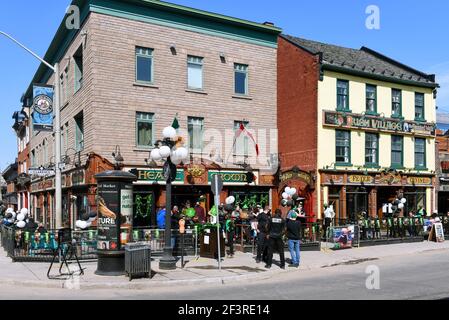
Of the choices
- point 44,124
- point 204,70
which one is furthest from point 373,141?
point 44,124

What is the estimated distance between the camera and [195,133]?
78.2 feet

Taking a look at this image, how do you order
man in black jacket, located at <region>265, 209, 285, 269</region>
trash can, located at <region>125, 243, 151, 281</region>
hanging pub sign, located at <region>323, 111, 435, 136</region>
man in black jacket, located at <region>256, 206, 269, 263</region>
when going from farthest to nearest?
hanging pub sign, located at <region>323, 111, 435, 136</region>
man in black jacket, located at <region>256, 206, 269, 263</region>
man in black jacket, located at <region>265, 209, 285, 269</region>
trash can, located at <region>125, 243, 151, 281</region>

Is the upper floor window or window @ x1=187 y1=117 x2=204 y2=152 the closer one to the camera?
window @ x1=187 y1=117 x2=204 y2=152

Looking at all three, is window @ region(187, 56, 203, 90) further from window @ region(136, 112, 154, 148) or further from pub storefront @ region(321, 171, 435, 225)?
pub storefront @ region(321, 171, 435, 225)

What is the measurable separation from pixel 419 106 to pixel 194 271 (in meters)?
21.6

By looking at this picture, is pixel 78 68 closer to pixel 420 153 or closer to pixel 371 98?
pixel 371 98

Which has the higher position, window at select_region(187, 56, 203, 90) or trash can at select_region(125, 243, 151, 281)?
window at select_region(187, 56, 203, 90)

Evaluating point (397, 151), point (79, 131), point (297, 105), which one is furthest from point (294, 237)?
point (397, 151)

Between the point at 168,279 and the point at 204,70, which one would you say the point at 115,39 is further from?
the point at 168,279

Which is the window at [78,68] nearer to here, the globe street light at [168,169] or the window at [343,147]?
the globe street light at [168,169]

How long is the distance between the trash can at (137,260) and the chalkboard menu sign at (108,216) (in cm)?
84

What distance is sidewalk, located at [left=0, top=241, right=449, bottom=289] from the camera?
1197 centimetres

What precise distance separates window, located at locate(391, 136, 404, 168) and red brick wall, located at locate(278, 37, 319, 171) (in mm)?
6087

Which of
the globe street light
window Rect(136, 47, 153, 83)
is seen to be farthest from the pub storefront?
the globe street light
